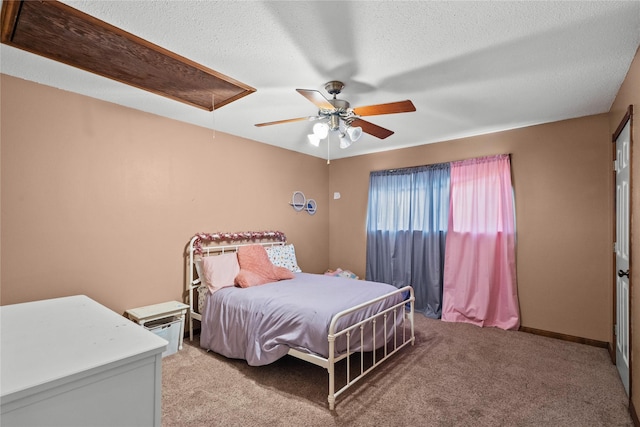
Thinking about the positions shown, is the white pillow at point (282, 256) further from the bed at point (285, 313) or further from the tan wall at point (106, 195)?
the tan wall at point (106, 195)

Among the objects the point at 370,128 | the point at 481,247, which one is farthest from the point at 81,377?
the point at 481,247

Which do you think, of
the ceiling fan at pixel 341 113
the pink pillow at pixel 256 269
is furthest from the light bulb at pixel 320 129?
the pink pillow at pixel 256 269

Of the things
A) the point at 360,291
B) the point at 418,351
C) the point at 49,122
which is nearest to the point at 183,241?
the point at 49,122

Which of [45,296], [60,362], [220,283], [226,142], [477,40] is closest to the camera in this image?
[60,362]

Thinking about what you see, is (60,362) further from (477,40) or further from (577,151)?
(577,151)

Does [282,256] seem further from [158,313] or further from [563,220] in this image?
[563,220]

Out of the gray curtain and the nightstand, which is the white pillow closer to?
the nightstand

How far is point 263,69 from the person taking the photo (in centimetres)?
232

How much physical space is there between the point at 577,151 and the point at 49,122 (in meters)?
5.10

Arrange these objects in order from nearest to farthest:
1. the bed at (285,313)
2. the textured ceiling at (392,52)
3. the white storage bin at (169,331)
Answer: the textured ceiling at (392,52) < the bed at (285,313) < the white storage bin at (169,331)

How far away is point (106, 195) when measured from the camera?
9.73 feet

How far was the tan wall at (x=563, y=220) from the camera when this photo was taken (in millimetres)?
3283

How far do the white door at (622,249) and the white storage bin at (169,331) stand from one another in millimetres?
3823

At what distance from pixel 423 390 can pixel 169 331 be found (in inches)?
93.2
